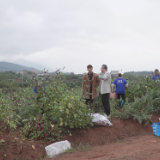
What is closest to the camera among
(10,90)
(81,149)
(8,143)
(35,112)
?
(8,143)

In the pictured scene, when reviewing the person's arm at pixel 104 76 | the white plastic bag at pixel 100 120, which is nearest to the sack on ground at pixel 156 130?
the white plastic bag at pixel 100 120

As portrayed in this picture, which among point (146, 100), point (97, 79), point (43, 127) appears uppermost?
point (97, 79)

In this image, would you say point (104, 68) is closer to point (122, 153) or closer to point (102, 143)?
point (102, 143)

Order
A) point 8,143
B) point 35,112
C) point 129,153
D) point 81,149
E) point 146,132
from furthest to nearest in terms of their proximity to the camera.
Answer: point 146,132, point 35,112, point 81,149, point 8,143, point 129,153

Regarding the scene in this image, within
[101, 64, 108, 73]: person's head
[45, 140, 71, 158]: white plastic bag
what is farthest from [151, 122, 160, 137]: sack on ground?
[45, 140, 71, 158]: white plastic bag

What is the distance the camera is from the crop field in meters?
3.98

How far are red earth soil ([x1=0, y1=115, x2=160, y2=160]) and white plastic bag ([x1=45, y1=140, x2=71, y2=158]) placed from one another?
0.13m

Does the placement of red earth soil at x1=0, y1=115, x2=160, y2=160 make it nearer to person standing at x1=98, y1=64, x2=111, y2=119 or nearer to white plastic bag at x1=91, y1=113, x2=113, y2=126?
white plastic bag at x1=91, y1=113, x2=113, y2=126

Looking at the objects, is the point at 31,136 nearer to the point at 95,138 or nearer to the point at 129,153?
the point at 95,138

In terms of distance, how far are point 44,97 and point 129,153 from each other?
2.41 meters

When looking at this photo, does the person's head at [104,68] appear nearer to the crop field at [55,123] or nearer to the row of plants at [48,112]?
the crop field at [55,123]

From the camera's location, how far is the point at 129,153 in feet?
12.0

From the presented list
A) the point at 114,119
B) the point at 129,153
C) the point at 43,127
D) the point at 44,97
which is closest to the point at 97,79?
the point at 114,119

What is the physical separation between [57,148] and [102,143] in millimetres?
1281
